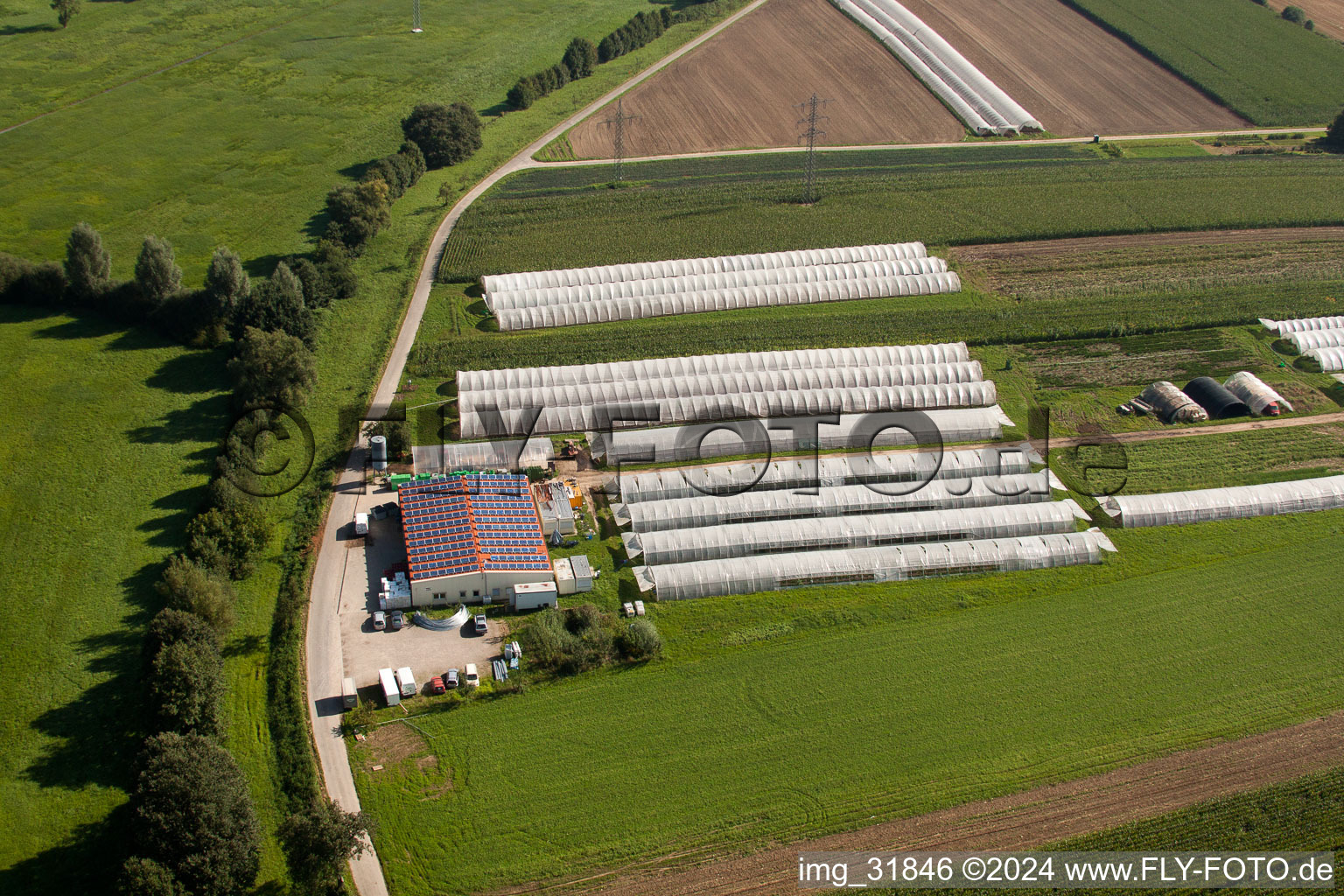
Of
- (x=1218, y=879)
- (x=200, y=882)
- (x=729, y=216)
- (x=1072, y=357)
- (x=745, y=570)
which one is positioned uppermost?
(x=729, y=216)

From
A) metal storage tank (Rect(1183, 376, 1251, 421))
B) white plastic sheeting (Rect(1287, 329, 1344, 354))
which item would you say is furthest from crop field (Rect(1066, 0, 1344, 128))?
metal storage tank (Rect(1183, 376, 1251, 421))

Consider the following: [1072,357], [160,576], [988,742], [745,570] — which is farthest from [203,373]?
[1072,357]

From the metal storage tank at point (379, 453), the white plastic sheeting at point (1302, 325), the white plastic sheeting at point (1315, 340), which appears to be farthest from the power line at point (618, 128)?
the white plastic sheeting at point (1315, 340)

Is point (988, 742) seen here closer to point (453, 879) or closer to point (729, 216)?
point (453, 879)

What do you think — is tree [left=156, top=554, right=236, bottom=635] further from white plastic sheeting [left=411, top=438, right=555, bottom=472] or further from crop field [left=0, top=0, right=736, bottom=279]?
crop field [left=0, top=0, right=736, bottom=279]

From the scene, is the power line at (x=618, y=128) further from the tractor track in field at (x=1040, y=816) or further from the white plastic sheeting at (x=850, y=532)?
the tractor track in field at (x=1040, y=816)
